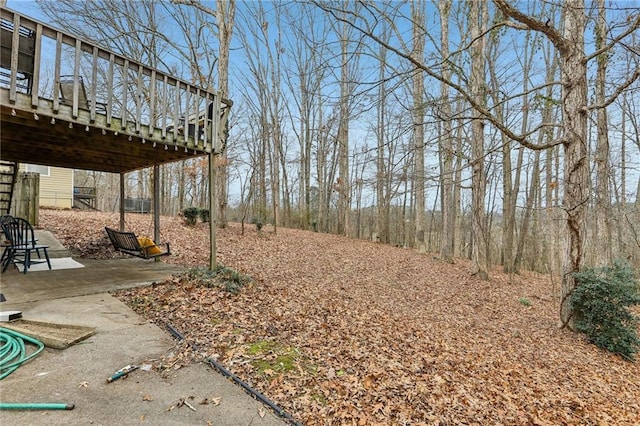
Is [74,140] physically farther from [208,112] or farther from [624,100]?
[624,100]

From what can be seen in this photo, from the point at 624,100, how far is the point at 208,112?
1452 cm

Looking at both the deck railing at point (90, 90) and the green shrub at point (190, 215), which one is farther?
the green shrub at point (190, 215)

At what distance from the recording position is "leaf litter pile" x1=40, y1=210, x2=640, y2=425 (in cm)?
260

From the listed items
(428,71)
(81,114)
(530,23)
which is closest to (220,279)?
(81,114)

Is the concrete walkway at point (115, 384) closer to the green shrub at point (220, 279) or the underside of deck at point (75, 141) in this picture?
the green shrub at point (220, 279)

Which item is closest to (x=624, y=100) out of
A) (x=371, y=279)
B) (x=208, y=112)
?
(x=371, y=279)

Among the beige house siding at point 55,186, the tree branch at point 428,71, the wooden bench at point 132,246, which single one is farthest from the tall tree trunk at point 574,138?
the beige house siding at point 55,186

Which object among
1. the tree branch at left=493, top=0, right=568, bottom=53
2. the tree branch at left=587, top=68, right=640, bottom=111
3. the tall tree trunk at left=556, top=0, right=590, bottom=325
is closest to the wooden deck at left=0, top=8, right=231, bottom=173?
the tree branch at left=493, top=0, right=568, bottom=53

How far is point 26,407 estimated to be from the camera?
1969mm

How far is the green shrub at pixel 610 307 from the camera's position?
5.34 metres

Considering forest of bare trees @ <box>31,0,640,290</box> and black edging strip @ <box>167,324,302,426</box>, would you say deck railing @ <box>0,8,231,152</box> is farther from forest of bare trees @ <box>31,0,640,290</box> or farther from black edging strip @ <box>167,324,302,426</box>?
black edging strip @ <box>167,324,302,426</box>

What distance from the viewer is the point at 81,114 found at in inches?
142

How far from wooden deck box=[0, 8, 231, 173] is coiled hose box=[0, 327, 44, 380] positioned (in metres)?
2.22

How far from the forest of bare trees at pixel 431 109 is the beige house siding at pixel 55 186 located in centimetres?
573
